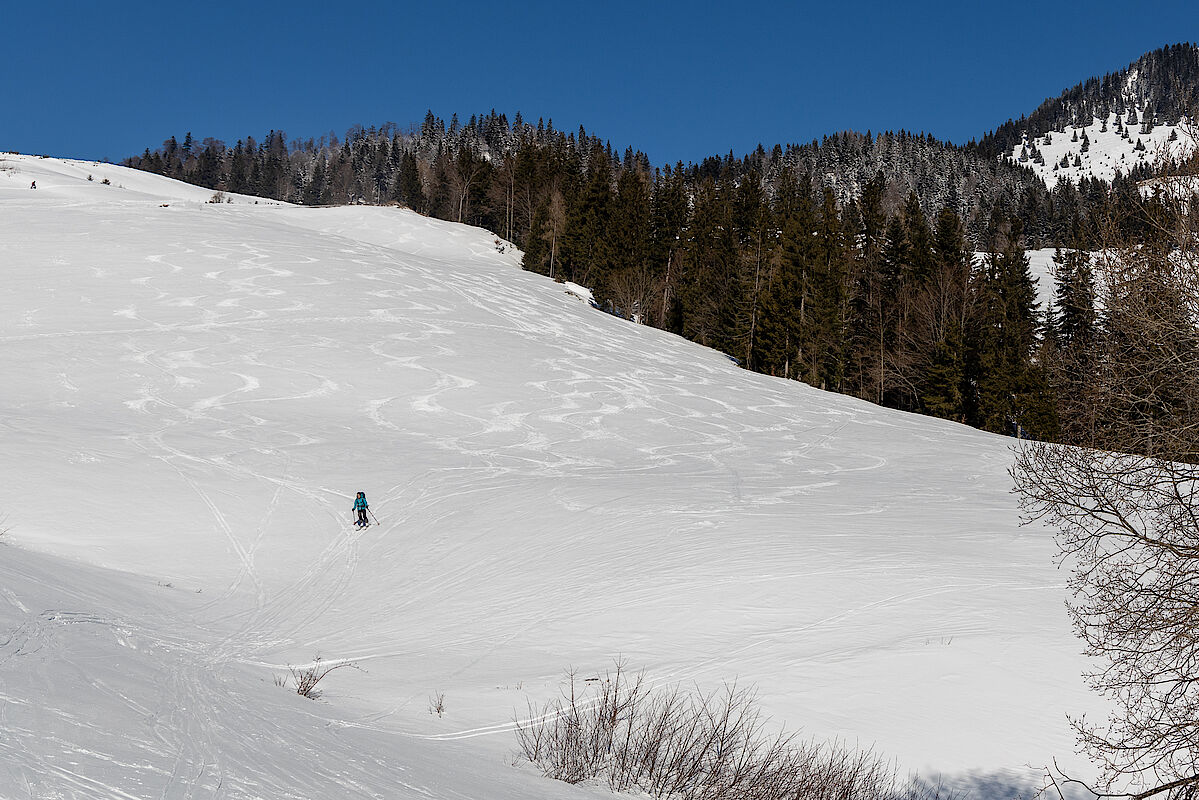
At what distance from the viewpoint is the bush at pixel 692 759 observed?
739cm

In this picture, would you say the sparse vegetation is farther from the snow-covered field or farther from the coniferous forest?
the coniferous forest

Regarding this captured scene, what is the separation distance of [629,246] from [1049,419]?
41.5 m

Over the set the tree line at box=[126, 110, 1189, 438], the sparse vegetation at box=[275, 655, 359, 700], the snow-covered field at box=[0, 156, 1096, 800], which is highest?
the tree line at box=[126, 110, 1189, 438]

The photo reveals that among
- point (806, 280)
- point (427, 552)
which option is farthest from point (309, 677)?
point (806, 280)

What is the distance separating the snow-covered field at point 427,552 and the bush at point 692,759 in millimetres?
416

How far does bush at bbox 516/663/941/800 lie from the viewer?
291 inches

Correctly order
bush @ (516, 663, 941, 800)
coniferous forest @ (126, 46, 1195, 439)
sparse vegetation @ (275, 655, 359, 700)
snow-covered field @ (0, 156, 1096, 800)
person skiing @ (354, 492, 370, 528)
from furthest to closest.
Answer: coniferous forest @ (126, 46, 1195, 439) → person skiing @ (354, 492, 370, 528) → sparse vegetation @ (275, 655, 359, 700) → bush @ (516, 663, 941, 800) → snow-covered field @ (0, 156, 1096, 800)

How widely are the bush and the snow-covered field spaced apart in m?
0.42

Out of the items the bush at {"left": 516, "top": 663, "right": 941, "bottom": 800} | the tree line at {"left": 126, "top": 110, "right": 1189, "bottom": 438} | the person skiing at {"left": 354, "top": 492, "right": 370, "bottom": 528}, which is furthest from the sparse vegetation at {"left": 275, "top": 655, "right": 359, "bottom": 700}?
the tree line at {"left": 126, "top": 110, "right": 1189, "bottom": 438}

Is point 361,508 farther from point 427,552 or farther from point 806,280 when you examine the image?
point 806,280

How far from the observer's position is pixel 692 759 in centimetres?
776

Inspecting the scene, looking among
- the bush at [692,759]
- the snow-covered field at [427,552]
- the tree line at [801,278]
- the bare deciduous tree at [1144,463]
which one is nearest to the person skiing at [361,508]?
the snow-covered field at [427,552]

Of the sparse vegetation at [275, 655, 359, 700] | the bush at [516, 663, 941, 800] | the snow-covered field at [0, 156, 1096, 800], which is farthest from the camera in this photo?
the sparse vegetation at [275, 655, 359, 700]

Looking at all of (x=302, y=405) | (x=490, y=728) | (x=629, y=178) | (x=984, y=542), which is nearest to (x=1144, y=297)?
(x=984, y=542)
